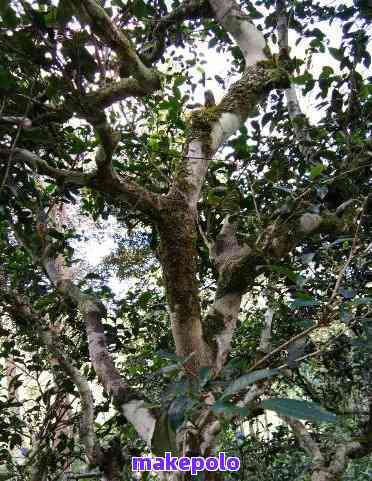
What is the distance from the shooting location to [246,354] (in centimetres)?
238

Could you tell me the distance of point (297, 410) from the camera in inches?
18.5

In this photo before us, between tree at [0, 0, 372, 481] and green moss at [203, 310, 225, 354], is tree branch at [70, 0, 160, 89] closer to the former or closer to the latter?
tree at [0, 0, 372, 481]

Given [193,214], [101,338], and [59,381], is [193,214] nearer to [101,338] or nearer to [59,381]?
[101,338]

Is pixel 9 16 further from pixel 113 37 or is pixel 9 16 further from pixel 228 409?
pixel 228 409

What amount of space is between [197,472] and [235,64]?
280cm

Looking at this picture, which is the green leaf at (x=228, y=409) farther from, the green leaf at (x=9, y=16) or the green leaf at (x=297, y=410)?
the green leaf at (x=9, y=16)

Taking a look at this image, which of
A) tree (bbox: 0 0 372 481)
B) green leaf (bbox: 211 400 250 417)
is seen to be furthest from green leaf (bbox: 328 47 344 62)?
green leaf (bbox: 211 400 250 417)

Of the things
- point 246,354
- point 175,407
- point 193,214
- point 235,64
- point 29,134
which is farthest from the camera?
point 235,64

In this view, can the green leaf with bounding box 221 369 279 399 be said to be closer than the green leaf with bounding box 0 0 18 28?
Yes

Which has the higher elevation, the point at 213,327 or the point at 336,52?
the point at 336,52

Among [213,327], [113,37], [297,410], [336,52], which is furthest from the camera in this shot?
[336,52]

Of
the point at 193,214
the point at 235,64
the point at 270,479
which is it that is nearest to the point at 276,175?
the point at 193,214

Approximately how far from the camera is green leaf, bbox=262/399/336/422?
1.50 ft

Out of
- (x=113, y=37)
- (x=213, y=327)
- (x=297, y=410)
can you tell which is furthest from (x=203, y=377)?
(x=113, y=37)
